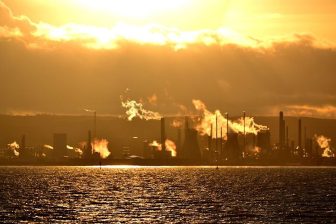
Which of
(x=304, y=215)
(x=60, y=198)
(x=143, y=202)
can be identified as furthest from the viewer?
(x=60, y=198)

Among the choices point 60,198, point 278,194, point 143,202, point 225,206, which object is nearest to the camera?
point 225,206

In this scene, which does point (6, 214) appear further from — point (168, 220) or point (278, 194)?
point (278, 194)

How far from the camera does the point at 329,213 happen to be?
130 m

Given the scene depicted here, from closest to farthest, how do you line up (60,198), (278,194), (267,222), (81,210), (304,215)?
(267,222), (304,215), (81,210), (60,198), (278,194)

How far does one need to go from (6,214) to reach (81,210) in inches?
542

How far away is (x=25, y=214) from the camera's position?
420 ft

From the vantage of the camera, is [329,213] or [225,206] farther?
[225,206]

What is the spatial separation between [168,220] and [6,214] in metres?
25.0

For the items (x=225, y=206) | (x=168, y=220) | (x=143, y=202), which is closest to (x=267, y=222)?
(x=168, y=220)

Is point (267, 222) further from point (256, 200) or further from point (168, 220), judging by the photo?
point (256, 200)

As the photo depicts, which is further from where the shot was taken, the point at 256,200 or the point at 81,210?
the point at 256,200

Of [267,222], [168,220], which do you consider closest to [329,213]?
[267,222]

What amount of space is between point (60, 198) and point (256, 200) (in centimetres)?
3782

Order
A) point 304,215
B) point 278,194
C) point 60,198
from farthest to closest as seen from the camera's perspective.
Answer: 1. point 278,194
2. point 60,198
3. point 304,215
